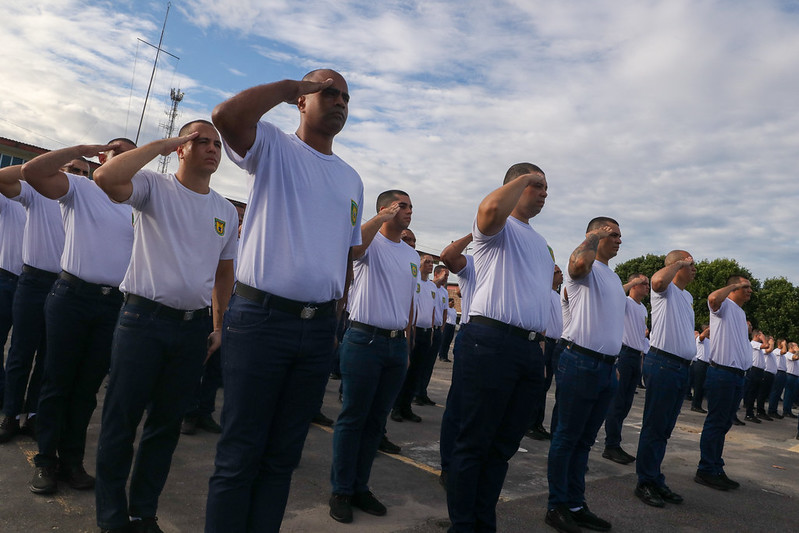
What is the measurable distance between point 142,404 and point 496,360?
2.08 m

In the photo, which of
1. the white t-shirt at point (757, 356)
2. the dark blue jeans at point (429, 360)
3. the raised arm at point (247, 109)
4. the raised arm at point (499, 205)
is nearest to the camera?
the raised arm at point (247, 109)


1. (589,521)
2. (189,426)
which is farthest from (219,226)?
(589,521)

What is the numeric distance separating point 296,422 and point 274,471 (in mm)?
230

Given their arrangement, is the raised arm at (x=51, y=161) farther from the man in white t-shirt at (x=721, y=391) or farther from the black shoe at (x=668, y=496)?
the man in white t-shirt at (x=721, y=391)

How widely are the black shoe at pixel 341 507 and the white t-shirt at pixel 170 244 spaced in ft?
5.65

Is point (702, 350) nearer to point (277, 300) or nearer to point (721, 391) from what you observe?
point (721, 391)

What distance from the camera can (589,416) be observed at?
461 centimetres

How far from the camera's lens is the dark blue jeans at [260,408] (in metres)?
2.34

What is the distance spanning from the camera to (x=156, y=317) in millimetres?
3078

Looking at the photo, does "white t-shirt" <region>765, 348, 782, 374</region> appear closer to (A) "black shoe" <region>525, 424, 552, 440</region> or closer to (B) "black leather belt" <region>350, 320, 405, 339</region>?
(A) "black shoe" <region>525, 424, 552, 440</region>

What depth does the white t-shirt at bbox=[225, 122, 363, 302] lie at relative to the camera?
241 cm

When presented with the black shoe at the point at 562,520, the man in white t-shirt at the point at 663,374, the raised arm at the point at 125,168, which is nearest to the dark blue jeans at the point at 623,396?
the man in white t-shirt at the point at 663,374

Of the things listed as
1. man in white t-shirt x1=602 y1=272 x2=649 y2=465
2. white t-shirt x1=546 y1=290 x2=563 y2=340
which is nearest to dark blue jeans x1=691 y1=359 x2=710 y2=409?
white t-shirt x1=546 y1=290 x2=563 y2=340

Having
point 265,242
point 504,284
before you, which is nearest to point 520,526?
point 504,284
